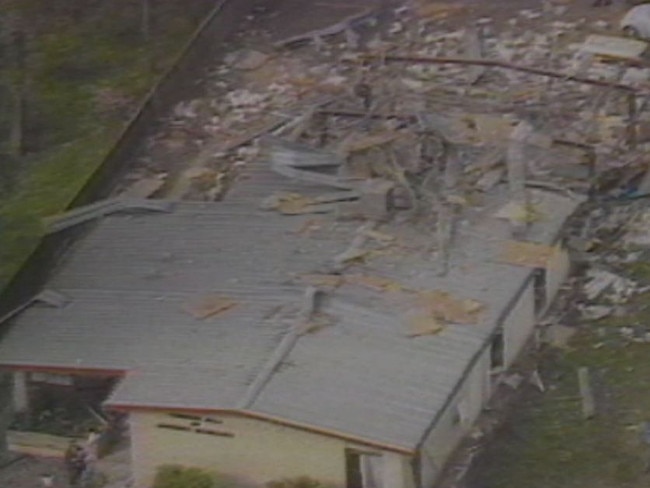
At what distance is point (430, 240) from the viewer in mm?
25266

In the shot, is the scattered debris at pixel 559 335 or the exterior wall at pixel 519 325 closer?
the exterior wall at pixel 519 325

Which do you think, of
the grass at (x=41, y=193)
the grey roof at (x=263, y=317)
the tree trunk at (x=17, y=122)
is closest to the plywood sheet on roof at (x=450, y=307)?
the grey roof at (x=263, y=317)

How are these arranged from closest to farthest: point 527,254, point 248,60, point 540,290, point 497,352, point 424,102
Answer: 1. point 497,352
2. point 527,254
3. point 540,290
4. point 424,102
5. point 248,60

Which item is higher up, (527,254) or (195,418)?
(527,254)

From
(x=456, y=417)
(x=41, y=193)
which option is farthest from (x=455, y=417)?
(x=41, y=193)

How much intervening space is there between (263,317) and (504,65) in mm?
7780

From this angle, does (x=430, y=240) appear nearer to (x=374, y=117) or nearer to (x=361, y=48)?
(x=374, y=117)

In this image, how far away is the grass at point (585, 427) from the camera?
22766 millimetres

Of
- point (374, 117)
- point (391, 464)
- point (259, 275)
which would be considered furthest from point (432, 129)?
point (391, 464)

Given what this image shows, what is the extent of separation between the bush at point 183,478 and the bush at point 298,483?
0.64 metres

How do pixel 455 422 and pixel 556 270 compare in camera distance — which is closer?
pixel 455 422

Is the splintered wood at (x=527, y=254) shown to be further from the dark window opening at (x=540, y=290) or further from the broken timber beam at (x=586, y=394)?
the broken timber beam at (x=586, y=394)

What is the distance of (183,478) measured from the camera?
22031 mm

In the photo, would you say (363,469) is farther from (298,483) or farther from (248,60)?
(248,60)
